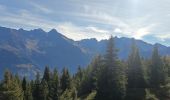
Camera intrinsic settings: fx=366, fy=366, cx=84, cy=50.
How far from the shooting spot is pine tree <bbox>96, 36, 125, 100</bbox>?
76500 millimetres

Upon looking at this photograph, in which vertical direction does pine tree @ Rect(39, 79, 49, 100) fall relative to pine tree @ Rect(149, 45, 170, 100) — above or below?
below

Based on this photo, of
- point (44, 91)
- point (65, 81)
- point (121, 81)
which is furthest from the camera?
point (65, 81)

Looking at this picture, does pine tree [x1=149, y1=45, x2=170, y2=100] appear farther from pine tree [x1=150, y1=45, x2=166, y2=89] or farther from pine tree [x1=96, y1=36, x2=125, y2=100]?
pine tree [x1=96, y1=36, x2=125, y2=100]

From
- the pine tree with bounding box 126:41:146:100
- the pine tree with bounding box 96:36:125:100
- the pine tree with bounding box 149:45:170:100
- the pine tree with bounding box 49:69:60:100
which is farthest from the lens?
the pine tree with bounding box 49:69:60:100

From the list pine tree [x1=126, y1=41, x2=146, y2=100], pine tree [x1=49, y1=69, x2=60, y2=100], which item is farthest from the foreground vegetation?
pine tree [x1=49, y1=69, x2=60, y2=100]

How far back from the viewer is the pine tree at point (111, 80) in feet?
251

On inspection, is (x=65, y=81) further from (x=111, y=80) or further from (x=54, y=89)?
(x=111, y=80)

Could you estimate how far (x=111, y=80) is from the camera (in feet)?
254

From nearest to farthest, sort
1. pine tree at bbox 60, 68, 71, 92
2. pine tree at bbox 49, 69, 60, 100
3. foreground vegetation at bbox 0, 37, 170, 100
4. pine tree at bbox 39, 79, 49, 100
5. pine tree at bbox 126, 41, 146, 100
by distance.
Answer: foreground vegetation at bbox 0, 37, 170, 100, pine tree at bbox 126, 41, 146, 100, pine tree at bbox 49, 69, 60, 100, pine tree at bbox 39, 79, 49, 100, pine tree at bbox 60, 68, 71, 92

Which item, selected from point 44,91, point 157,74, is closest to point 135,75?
point 157,74

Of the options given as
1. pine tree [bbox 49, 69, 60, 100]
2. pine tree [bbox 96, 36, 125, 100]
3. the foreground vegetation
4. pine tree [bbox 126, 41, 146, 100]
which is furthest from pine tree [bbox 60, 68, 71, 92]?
pine tree [bbox 96, 36, 125, 100]

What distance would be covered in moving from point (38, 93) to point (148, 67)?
4363cm

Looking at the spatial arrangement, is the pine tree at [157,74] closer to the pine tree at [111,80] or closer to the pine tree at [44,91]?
Result: the pine tree at [111,80]

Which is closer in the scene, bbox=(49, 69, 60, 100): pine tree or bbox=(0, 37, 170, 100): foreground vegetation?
bbox=(0, 37, 170, 100): foreground vegetation
